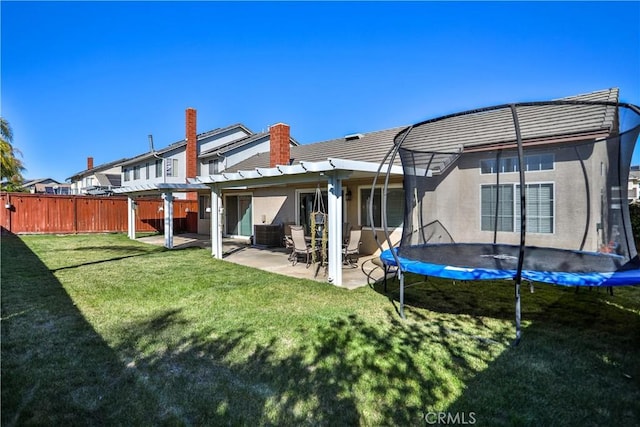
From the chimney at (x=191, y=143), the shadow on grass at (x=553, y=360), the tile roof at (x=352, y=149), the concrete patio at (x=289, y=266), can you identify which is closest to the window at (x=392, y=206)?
the tile roof at (x=352, y=149)

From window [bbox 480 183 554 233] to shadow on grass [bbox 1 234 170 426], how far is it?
7.60m

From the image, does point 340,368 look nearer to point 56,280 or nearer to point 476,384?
point 476,384

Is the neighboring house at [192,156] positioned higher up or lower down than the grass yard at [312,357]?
higher up

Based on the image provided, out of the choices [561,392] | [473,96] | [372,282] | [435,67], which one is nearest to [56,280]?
[372,282]

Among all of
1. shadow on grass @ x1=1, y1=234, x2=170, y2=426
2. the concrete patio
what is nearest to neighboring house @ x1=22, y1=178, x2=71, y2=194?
the concrete patio

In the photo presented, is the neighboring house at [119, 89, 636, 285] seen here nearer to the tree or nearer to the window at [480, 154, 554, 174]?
the window at [480, 154, 554, 174]

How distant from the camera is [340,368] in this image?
127 inches

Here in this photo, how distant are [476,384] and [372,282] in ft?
13.1

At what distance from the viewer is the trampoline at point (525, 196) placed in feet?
15.5

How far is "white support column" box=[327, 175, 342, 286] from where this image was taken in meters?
6.63

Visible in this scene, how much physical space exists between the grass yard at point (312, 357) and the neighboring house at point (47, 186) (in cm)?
5203

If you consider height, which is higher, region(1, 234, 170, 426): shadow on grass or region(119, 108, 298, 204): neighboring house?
region(119, 108, 298, 204): neighboring house

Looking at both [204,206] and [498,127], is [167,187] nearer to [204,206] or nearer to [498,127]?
[204,206]

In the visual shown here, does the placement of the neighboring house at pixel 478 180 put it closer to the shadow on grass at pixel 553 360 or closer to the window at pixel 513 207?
the window at pixel 513 207
